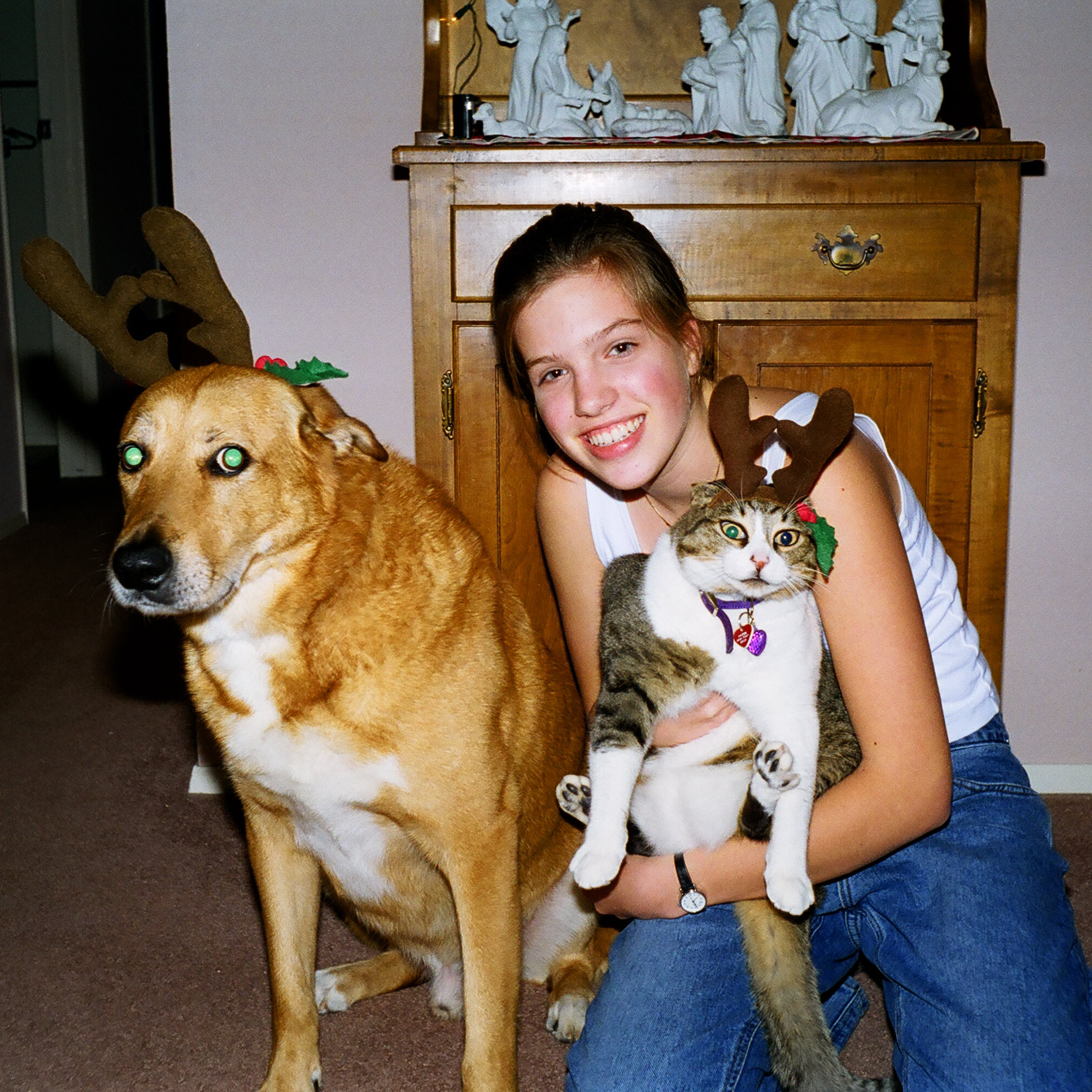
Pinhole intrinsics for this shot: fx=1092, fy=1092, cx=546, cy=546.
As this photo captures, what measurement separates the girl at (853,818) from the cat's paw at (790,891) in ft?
0.44

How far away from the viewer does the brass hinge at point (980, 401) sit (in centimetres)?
218

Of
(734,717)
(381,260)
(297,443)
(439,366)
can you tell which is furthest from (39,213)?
(734,717)

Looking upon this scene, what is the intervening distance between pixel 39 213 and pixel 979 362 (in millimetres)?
6359

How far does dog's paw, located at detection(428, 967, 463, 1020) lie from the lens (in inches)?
73.2

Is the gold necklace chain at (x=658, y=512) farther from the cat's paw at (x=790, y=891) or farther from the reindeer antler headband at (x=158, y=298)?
the cat's paw at (x=790, y=891)

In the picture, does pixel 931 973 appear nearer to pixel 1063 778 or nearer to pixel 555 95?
pixel 1063 778

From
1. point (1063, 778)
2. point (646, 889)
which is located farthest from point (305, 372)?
point (1063, 778)

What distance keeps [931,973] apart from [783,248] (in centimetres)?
135

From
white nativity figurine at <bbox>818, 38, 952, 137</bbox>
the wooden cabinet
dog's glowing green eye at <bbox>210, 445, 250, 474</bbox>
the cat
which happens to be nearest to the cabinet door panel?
the wooden cabinet

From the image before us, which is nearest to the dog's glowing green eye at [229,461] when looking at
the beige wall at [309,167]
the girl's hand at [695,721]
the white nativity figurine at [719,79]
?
the girl's hand at [695,721]

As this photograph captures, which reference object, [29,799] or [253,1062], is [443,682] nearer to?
[253,1062]

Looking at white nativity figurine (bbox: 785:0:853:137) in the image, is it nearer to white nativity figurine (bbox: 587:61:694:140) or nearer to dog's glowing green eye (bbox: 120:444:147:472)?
white nativity figurine (bbox: 587:61:694:140)

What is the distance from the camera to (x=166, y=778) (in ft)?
A: 9.53

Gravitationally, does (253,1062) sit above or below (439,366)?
below
